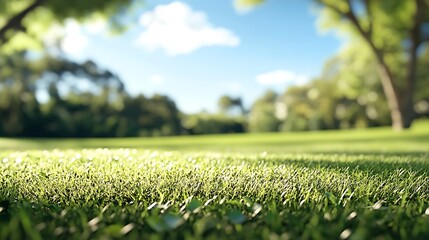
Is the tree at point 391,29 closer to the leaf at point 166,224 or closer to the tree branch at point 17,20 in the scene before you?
the tree branch at point 17,20

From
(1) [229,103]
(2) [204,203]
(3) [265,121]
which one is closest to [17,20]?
(2) [204,203]

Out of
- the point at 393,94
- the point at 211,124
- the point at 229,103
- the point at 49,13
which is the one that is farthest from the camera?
the point at 229,103

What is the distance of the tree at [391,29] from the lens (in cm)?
1864

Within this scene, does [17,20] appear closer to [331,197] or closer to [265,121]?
[331,197]

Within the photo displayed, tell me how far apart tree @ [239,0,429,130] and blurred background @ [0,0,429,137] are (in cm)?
6

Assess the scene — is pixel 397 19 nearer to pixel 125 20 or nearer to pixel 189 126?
pixel 125 20

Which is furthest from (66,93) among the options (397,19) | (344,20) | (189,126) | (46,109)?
(397,19)

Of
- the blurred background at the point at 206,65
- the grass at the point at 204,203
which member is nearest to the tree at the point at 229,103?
the blurred background at the point at 206,65

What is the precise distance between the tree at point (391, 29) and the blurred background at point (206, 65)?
6 cm

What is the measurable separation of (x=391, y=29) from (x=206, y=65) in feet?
46.6

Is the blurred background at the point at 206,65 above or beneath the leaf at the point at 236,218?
above

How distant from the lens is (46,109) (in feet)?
94.8

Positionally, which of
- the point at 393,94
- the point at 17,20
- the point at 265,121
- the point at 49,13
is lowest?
the point at 265,121

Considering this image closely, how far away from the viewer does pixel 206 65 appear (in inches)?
1228
